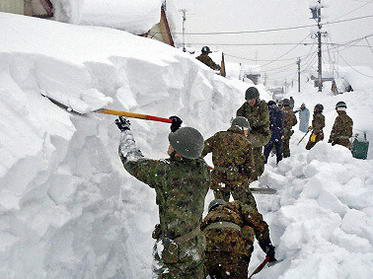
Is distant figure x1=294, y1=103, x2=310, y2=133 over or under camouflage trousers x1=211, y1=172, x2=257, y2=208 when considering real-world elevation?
over

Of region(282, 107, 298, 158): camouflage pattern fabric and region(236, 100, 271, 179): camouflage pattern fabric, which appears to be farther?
region(282, 107, 298, 158): camouflage pattern fabric

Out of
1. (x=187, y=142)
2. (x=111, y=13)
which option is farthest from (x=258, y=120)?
(x=187, y=142)

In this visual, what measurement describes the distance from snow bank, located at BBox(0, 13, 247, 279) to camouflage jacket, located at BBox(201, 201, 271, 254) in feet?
2.93

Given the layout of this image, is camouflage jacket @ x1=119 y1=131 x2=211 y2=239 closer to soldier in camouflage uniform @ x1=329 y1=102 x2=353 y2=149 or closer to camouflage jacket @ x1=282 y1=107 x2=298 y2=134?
soldier in camouflage uniform @ x1=329 y1=102 x2=353 y2=149

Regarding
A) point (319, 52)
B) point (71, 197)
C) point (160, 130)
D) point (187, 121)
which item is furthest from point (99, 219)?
point (319, 52)

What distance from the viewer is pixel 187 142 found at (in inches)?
110

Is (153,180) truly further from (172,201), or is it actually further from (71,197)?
(71,197)

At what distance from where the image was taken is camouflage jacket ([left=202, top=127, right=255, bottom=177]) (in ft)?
14.3

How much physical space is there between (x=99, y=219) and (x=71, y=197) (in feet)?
1.62

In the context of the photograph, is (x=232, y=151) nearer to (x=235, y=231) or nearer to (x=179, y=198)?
(x=235, y=231)

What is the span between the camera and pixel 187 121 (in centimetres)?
579

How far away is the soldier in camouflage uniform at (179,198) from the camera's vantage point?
2.81 meters

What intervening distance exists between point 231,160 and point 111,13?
3.52m

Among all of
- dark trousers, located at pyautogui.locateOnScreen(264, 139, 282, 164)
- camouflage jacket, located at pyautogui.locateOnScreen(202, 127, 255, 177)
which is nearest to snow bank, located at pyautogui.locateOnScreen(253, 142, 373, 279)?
camouflage jacket, located at pyautogui.locateOnScreen(202, 127, 255, 177)
